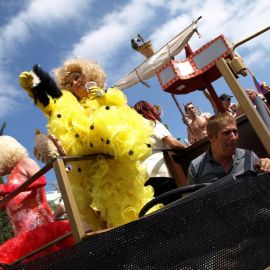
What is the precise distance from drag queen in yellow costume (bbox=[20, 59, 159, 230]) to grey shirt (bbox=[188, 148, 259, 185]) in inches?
13.0

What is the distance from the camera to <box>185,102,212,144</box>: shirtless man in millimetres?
4609

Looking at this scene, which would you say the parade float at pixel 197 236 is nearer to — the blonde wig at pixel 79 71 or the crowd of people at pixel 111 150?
the crowd of people at pixel 111 150

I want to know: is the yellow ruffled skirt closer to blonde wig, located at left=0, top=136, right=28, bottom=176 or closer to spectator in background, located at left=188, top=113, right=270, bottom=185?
spectator in background, located at left=188, top=113, right=270, bottom=185

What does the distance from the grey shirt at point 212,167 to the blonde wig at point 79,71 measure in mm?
1045

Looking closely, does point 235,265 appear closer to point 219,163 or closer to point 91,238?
point 91,238

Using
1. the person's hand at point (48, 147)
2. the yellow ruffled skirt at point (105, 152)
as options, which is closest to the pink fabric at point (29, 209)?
the yellow ruffled skirt at point (105, 152)

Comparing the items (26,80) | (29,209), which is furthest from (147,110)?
(29,209)

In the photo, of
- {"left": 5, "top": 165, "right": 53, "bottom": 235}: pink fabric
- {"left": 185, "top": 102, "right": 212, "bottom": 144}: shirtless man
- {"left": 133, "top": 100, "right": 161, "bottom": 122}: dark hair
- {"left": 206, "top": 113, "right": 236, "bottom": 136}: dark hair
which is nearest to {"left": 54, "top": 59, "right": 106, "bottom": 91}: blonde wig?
{"left": 133, "top": 100, "right": 161, "bottom": 122}: dark hair

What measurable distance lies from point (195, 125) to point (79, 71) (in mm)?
2167

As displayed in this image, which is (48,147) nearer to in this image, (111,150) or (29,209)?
(111,150)

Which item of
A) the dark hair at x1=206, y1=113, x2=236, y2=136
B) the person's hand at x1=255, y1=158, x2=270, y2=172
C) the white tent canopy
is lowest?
the person's hand at x1=255, y1=158, x2=270, y2=172

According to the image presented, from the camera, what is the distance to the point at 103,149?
242cm

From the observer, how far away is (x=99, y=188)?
2.44 metres

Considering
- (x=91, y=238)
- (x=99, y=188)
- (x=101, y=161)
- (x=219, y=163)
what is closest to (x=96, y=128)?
(x=101, y=161)
